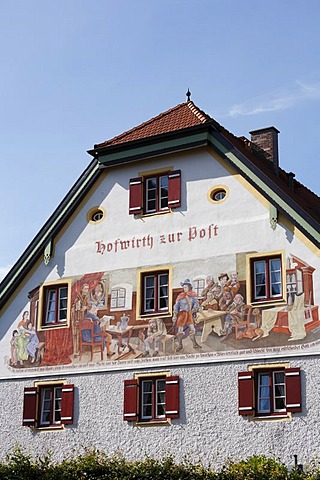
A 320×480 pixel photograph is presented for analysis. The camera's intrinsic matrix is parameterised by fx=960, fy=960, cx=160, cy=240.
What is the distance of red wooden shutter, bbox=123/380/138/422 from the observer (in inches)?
1111

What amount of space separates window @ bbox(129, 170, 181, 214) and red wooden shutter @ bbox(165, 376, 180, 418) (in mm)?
5416

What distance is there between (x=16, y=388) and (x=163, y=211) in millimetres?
7507

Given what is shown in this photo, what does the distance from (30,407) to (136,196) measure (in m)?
7.46

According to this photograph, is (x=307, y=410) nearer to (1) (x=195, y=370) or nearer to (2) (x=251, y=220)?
(1) (x=195, y=370)

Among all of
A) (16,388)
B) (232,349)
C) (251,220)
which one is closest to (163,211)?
(251,220)

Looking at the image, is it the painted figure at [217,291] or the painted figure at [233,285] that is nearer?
the painted figure at [233,285]

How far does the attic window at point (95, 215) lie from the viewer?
1225 inches

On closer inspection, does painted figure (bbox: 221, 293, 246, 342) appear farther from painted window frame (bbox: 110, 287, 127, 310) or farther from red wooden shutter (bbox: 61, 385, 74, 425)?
red wooden shutter (bbox: 61, 385, 74, 425)

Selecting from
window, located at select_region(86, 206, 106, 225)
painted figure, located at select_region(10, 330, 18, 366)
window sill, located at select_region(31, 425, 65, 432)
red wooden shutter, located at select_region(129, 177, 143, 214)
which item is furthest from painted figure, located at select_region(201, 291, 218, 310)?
painted figure, located at select_region(10, 330, 18, 366)

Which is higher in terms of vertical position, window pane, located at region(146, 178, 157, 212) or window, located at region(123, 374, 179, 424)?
window pane, located at region(146, 178, 157, 212)

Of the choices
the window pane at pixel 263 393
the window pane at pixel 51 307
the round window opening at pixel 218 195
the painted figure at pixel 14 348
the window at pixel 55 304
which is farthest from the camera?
the painted figure at pixel 14 348

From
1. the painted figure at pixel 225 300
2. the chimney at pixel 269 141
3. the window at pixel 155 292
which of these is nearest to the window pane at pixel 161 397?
the window at pixel 155 292

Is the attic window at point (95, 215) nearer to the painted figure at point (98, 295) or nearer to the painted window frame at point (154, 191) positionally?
the painted window frame at point (154, 191)

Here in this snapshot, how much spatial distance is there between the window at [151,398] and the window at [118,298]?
243 centimetres
